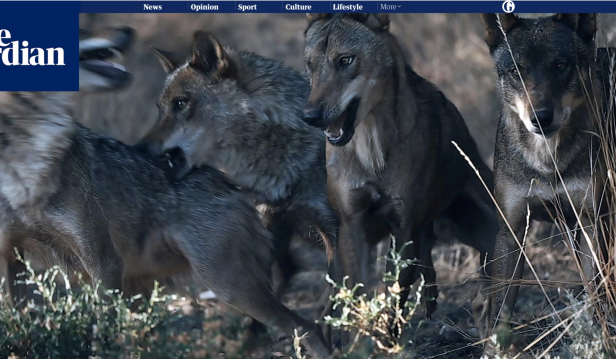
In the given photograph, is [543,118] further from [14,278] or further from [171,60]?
[14,278]

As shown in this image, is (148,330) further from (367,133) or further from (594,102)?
(594,102)

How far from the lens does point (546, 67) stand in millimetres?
4992

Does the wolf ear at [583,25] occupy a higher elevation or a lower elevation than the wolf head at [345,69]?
higher

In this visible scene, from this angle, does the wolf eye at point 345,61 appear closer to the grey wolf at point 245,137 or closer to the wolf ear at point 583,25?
the grey wolf at point 245,137

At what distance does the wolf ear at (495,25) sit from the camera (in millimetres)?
5285

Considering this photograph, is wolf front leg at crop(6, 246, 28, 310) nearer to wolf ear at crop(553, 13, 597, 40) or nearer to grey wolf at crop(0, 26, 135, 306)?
grey wolf at crop(0, 26, 135, 306)

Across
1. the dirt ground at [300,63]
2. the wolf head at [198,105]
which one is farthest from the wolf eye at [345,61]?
the dirt ground at [300,63]

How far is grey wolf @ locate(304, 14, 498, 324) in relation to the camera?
18.1ft

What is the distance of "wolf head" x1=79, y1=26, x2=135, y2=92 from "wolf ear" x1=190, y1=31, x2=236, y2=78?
0.64 meters

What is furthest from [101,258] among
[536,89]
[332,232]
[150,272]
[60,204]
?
[536,89]

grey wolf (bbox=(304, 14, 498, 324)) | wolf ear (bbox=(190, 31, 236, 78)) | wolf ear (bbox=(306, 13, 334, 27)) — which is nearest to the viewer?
grey wolf (bbox=(304, 14, 498, 324))

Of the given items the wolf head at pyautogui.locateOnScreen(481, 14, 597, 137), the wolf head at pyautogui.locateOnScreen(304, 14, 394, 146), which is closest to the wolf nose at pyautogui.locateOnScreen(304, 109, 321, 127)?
the wolf head at pyautogui.locateOnScreen(304, 14, 394, 146)

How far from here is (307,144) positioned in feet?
20.9

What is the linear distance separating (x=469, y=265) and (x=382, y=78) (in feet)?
9.37
